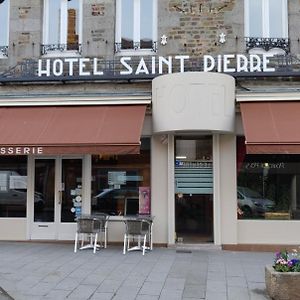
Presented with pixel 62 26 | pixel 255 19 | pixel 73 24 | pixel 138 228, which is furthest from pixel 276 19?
pixel 138 228

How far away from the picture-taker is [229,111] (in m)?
11.5

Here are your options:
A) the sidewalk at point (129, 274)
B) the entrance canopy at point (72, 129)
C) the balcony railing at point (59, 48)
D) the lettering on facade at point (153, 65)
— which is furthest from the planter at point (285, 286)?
the balcony railing at point (59, 48)

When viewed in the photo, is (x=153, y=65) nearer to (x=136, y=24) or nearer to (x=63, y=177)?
(x=136, y=24)

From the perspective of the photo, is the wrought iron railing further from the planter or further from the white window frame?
the planter

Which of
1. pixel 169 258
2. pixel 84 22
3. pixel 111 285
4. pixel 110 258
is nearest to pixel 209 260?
pixel 169 258

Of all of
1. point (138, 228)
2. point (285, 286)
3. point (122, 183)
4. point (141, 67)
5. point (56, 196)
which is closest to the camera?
point (285, 286)

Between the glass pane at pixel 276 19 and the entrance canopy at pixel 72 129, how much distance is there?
3833mm

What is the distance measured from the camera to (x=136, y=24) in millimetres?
12891

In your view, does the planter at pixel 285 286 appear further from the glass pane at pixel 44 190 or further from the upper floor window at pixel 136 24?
the upper floor window at pixel 136 24

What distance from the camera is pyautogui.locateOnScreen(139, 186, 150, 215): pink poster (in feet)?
40.2

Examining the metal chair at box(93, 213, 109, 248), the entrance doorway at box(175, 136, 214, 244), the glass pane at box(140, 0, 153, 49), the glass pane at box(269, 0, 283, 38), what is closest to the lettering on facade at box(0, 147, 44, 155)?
the metal chair at box(93, 213, 109, 248)

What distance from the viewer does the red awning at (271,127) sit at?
34.5ft

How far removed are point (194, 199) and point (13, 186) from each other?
4.65 meters

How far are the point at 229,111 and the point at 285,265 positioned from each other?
480cm
